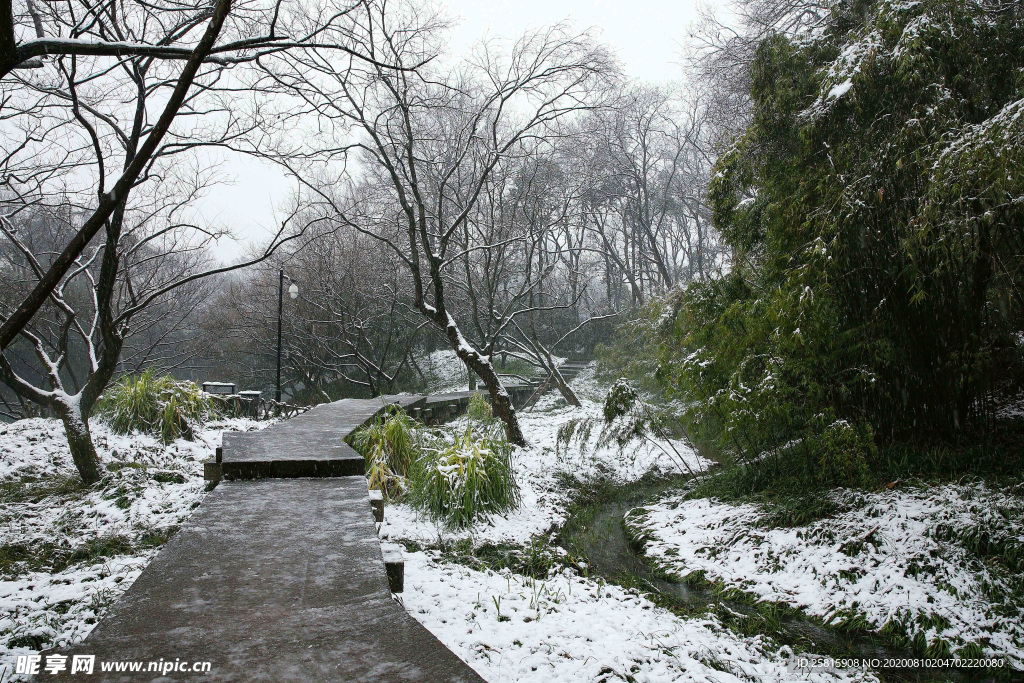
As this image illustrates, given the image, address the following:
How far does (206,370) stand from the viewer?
71.4 ft

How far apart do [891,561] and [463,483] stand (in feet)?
11.2

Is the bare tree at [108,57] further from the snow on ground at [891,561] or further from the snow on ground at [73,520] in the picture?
the snow on ground at [891,561]

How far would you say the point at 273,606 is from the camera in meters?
2.19

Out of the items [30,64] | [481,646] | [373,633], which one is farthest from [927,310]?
[30,64]

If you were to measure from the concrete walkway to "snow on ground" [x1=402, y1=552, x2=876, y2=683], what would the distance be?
685 millimetres

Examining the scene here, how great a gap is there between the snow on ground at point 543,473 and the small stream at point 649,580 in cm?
34

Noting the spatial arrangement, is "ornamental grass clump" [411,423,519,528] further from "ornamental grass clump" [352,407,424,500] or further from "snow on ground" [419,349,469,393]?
"snow on ground" [419,349,469,393]

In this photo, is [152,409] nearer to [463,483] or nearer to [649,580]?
[463,483]

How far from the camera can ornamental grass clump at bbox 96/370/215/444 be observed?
7406 millimetres

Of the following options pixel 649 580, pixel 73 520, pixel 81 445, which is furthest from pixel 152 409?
pixel 649 580

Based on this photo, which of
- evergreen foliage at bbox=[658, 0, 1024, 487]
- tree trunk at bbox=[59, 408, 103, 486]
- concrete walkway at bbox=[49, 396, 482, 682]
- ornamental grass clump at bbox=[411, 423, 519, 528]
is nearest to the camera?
concrete walkway at bbox=[49, 396, 482, 682]

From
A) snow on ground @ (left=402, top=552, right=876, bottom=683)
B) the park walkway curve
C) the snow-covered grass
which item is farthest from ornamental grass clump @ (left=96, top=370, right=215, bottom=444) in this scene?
snow on ground @ (left=402, top=552, right=876, bottom=683)

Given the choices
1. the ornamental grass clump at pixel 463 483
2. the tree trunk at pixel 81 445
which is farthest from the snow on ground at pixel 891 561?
the tree trunk at pixel 81 445

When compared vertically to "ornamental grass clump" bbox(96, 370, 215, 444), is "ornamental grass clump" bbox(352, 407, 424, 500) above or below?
below
